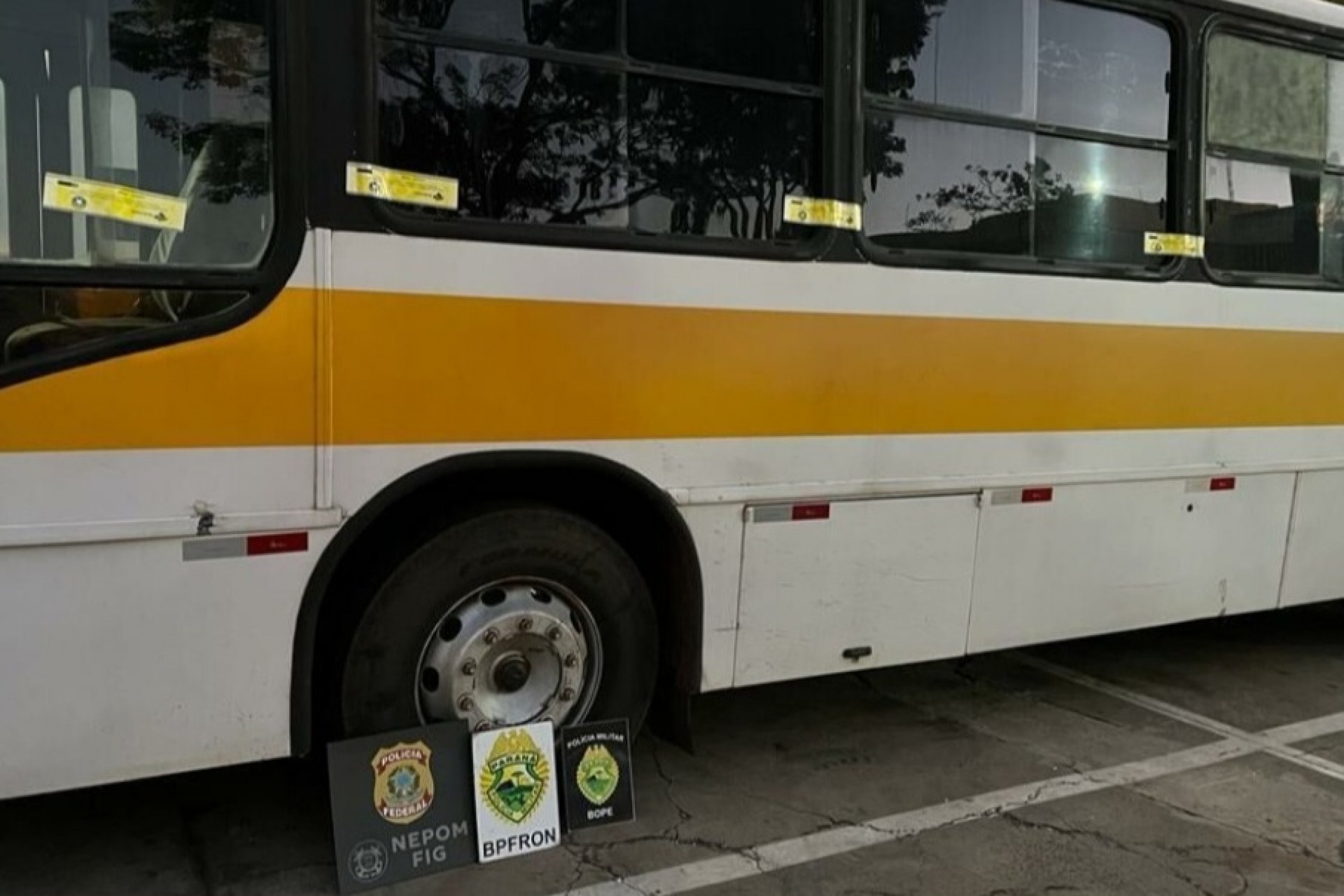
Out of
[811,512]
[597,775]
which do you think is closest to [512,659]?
[597,775]

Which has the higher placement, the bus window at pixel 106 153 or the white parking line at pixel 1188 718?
the bus window at pixel 106 153

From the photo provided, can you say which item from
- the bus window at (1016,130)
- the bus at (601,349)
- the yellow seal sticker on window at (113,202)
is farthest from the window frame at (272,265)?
the bus window at (1016,130)

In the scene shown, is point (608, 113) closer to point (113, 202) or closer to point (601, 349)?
point (601, 349)

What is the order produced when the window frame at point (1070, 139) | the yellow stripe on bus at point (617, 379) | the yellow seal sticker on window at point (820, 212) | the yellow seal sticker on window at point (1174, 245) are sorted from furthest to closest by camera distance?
the yellow seal sticker on window at point (1174, 245) → the window frame at point (1070, 139) → the yellow seal sticker on window at point (820, 212) → the yellow stripe on bus at point (617, 379)

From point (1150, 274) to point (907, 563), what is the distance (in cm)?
168

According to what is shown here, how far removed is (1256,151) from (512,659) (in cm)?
398

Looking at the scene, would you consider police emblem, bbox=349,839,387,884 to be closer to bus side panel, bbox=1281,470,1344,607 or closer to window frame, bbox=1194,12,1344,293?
window frame, bbox=1194,12,1344,293

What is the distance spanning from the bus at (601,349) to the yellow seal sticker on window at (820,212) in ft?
0.07

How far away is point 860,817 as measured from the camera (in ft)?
13.1

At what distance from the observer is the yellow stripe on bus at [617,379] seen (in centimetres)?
300

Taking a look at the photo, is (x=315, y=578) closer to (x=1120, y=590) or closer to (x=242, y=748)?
(x=242, y=748)

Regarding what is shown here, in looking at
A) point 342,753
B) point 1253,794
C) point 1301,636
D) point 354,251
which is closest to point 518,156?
point 354,251

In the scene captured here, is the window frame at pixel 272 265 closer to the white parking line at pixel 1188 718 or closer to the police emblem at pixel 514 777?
the police emblem at pixel 514 777

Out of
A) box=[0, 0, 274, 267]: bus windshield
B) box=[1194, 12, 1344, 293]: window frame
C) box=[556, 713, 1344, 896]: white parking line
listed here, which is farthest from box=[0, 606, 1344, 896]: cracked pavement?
box=[1194, 12, 1344, 293]: window frame
